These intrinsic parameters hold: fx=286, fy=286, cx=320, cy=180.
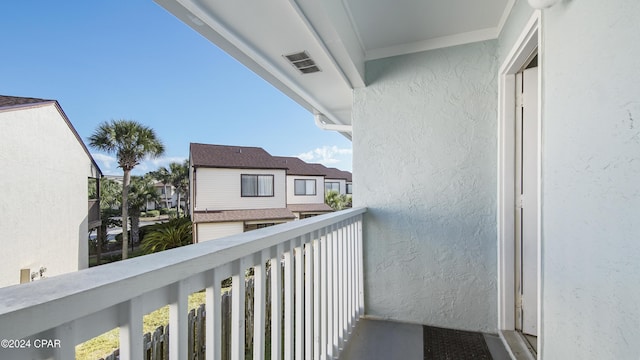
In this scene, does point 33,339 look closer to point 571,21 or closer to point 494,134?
point 571,21

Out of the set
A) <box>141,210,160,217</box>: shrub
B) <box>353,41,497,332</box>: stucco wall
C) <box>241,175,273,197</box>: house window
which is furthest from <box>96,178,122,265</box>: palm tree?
<box>241,175,273,197</box>: house window

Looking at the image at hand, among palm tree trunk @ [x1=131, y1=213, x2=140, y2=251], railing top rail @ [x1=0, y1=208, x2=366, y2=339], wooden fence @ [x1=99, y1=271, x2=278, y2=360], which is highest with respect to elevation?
railing top rail @ [x1=0, y1=208, x2=366, y2=339]

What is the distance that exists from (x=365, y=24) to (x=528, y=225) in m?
1.99

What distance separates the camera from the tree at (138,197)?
1905mm

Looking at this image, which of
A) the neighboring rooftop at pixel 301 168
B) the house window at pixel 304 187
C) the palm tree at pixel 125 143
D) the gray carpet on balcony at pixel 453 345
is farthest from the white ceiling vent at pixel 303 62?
the house window at pixel 304 187

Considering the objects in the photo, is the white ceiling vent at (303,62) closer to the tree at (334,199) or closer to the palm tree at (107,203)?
the palm tree at (107,203)

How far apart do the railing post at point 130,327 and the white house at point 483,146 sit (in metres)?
1.33

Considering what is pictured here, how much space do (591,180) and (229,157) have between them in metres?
5.52

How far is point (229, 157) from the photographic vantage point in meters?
5.77

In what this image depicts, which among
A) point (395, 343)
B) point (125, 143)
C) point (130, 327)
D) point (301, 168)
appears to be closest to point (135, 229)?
point (125, 143)

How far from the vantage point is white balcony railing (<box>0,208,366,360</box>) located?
16.7 inches

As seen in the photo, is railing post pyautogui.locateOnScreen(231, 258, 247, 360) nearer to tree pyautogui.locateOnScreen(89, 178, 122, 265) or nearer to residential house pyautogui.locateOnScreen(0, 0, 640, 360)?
residential house pyautogui.locateOnScreen(0, 0, 640, 360)

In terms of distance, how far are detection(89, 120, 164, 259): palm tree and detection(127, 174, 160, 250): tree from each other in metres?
0.07

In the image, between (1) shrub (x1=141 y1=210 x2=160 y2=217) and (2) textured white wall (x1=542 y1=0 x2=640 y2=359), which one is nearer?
(2) textured white wall (x1=542 y1=0 x2=640 y2=359)
